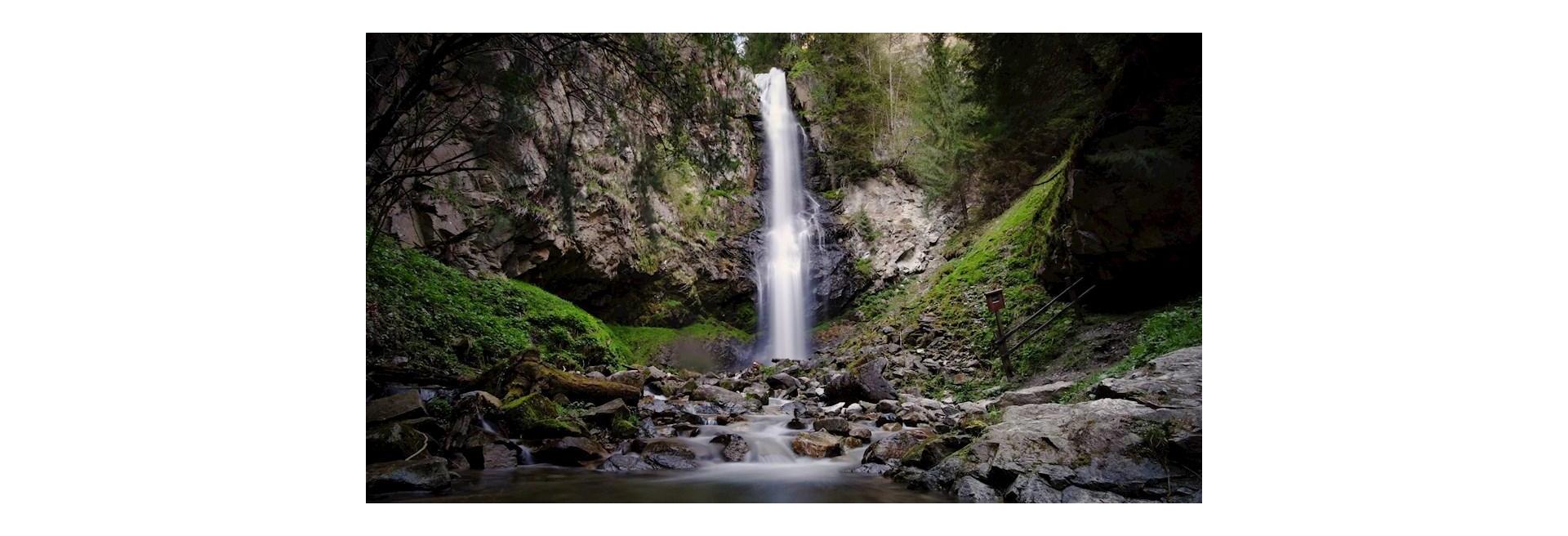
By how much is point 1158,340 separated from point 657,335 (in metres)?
8.71

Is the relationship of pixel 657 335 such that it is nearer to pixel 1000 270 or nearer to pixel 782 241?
pixel 782 241

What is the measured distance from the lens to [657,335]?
39.2 feet

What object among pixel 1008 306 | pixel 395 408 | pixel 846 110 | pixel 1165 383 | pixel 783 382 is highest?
pixel 846 110

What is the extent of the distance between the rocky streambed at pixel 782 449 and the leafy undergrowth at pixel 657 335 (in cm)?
557

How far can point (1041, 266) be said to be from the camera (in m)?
7.29

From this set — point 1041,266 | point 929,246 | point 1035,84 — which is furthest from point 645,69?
point 929,246

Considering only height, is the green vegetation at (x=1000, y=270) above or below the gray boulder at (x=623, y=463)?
above

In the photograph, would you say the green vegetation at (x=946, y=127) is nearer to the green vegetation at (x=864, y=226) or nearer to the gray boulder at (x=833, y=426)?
the green vegetation at (x=864, y=226)

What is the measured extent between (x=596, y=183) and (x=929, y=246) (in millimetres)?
6495

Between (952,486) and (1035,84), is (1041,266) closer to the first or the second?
(1035,84)

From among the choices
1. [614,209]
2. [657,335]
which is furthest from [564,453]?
[657,335]

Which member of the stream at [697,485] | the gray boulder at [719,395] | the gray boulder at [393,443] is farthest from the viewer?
the gray boulder at [719,395]

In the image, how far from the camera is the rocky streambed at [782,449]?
307 cm

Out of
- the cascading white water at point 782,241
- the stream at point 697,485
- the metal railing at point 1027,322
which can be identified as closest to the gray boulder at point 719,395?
the stream at point 697,485
